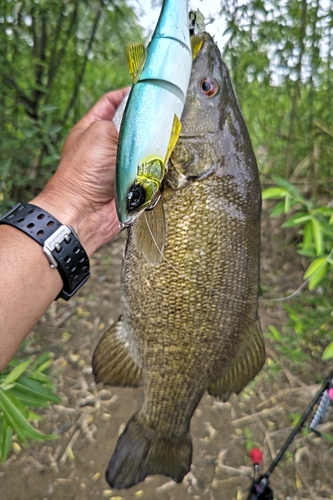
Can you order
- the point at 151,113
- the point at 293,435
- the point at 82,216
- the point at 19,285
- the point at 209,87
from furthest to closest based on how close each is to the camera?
the point at 293,435 < the point at 82,216 < the point at 19,285 < the point at 209,87 < the point at 151,113

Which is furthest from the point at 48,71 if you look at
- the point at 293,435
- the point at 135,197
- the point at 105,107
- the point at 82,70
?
the point at 293,435

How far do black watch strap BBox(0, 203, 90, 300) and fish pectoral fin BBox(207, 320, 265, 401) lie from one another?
0.53 m

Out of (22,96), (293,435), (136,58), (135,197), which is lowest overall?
(293,435)

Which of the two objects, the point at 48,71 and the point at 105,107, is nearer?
the point at 105,107

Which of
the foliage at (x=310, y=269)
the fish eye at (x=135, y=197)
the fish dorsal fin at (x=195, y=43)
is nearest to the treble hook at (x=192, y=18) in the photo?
the fish dorsal fin at (x=195, y=43)

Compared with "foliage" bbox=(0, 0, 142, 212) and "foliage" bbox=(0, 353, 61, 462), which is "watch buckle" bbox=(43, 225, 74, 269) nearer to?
"foliage" bbox=(0, 353, 61, 462)

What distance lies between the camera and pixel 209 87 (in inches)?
33.6

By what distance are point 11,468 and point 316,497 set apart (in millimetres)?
1506

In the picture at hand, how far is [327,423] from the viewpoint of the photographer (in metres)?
1.97

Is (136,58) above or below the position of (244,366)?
above

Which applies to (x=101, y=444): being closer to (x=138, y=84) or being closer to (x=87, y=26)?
(x=138, y=84)

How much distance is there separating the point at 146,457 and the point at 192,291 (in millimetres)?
672

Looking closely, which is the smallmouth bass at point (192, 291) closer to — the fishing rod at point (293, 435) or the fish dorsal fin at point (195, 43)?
the fish dorsal fin at point (195, 43)

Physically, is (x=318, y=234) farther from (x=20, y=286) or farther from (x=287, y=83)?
(x=287, y=83)
